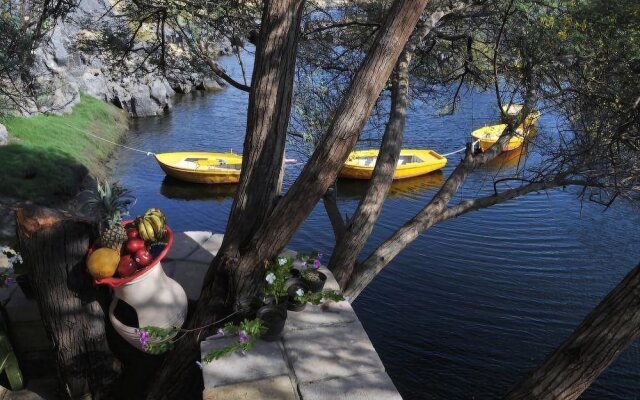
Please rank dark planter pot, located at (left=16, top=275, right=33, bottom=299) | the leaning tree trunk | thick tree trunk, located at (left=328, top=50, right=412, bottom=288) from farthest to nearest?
thick tree trunk, located at (left=328, top=50, right=412, bottom=288) → dark planter pot, located at (left=16, top=275, right=33, bottom=299) → the leaning tree trunk

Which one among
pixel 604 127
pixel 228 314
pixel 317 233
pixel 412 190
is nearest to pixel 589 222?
pixel 412 190

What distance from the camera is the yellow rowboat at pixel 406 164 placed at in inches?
713

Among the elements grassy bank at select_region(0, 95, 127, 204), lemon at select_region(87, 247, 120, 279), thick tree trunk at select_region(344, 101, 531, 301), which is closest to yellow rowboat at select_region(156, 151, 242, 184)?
grassy bank at select_region(0, 95, 127, 204)

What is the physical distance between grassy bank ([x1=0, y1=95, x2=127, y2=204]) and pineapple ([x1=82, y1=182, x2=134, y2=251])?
12.9 metres

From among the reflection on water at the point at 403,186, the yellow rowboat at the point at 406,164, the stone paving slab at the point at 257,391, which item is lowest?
the reflection on water at the point at 403,186

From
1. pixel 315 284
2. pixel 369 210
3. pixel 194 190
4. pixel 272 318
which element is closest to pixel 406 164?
pixel 194 190

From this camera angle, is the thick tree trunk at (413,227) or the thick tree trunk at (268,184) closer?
the thick tree trunk at (268,184)

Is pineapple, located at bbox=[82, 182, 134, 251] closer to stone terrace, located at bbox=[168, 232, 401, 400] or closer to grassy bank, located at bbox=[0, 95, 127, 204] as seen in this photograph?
stone terrace, located at bbox=[168, 232, 401, 400]

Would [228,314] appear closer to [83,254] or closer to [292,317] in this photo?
[292,317]

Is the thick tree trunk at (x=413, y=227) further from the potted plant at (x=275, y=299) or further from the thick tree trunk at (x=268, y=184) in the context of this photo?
the thick tree trunk at (x=268, y=184)

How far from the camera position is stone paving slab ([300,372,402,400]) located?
2881 millimetres

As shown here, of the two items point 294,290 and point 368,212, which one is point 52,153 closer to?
point 368,212

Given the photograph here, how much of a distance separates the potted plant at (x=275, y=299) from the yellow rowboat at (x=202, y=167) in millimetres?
14496

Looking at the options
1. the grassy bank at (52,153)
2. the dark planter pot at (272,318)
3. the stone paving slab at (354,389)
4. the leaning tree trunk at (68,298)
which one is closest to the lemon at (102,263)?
the leaning tree trunk at (68,298)
